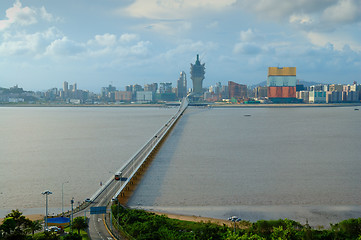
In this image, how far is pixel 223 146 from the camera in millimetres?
17859

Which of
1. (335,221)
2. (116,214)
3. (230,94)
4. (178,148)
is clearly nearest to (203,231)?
(116,214)

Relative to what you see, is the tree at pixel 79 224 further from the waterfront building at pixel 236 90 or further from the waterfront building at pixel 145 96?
the waterfront building at pixel 145 96

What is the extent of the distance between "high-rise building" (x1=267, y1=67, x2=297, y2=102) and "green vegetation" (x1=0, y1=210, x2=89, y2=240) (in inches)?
3308

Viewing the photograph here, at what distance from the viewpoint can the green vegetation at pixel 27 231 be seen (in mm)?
5870

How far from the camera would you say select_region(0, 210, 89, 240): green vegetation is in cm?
587

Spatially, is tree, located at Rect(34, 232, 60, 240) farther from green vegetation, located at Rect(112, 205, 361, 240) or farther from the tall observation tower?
the tall observation tower

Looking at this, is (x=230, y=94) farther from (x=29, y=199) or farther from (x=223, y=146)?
(x=29, y=199)

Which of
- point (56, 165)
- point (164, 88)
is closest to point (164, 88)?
point (164, 88)

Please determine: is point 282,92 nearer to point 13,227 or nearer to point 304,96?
point 304,96

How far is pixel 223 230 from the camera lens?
6.73 m

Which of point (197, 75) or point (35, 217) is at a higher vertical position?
Result: point (197, 75)

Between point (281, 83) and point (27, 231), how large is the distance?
308 feet

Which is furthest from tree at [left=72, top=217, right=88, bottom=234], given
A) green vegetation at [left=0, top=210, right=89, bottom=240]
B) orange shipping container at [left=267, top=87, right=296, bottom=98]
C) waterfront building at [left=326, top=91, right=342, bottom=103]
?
orange shipping container at [left=267, top=87, right=296, bottom=98]

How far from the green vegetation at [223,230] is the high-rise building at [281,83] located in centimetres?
8277
